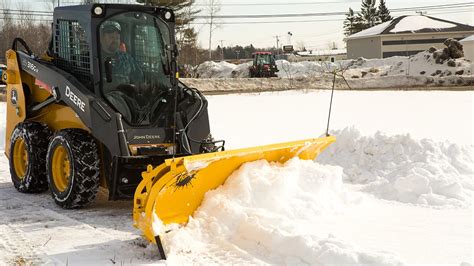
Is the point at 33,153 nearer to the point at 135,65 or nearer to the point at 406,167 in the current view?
the point at 135,65

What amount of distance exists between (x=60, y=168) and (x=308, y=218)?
301cm

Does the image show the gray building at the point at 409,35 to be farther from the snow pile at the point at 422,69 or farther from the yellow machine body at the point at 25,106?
the yellow machine body at the point at 25,106

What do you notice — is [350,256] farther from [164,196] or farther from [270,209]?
[164,196]

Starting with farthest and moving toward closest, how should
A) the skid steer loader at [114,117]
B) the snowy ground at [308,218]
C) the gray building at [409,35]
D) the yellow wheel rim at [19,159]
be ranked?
the gray building at [409,35] → the yellow wheel rim at [19,159] → the skid steer loader at [114,117] → the snowy ground at [308,218]

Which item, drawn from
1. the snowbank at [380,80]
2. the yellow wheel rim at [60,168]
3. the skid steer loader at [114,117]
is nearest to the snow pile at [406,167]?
the skid steer loader at [114,117]

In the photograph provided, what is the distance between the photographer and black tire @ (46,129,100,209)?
20.4ft

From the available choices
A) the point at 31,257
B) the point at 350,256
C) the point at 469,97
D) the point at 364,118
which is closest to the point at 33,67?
the point at 31,257

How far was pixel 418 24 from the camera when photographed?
56250mm

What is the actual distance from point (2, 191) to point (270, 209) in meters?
4.25

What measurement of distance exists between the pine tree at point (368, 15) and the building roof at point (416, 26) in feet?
52.4

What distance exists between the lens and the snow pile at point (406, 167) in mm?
6875

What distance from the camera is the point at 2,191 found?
7922 millimetres

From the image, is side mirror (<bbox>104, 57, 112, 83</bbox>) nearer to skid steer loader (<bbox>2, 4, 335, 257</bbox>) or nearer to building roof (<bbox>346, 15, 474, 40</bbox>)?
skid steer loader (<bbox>2, 4, 335, 257</bbox>)

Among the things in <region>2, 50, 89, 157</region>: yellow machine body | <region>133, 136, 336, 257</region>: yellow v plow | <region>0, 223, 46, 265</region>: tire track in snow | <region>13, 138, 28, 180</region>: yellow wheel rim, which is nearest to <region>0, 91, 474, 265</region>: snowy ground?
<region>0, 223, 46, 265</region>: tire track in snow
